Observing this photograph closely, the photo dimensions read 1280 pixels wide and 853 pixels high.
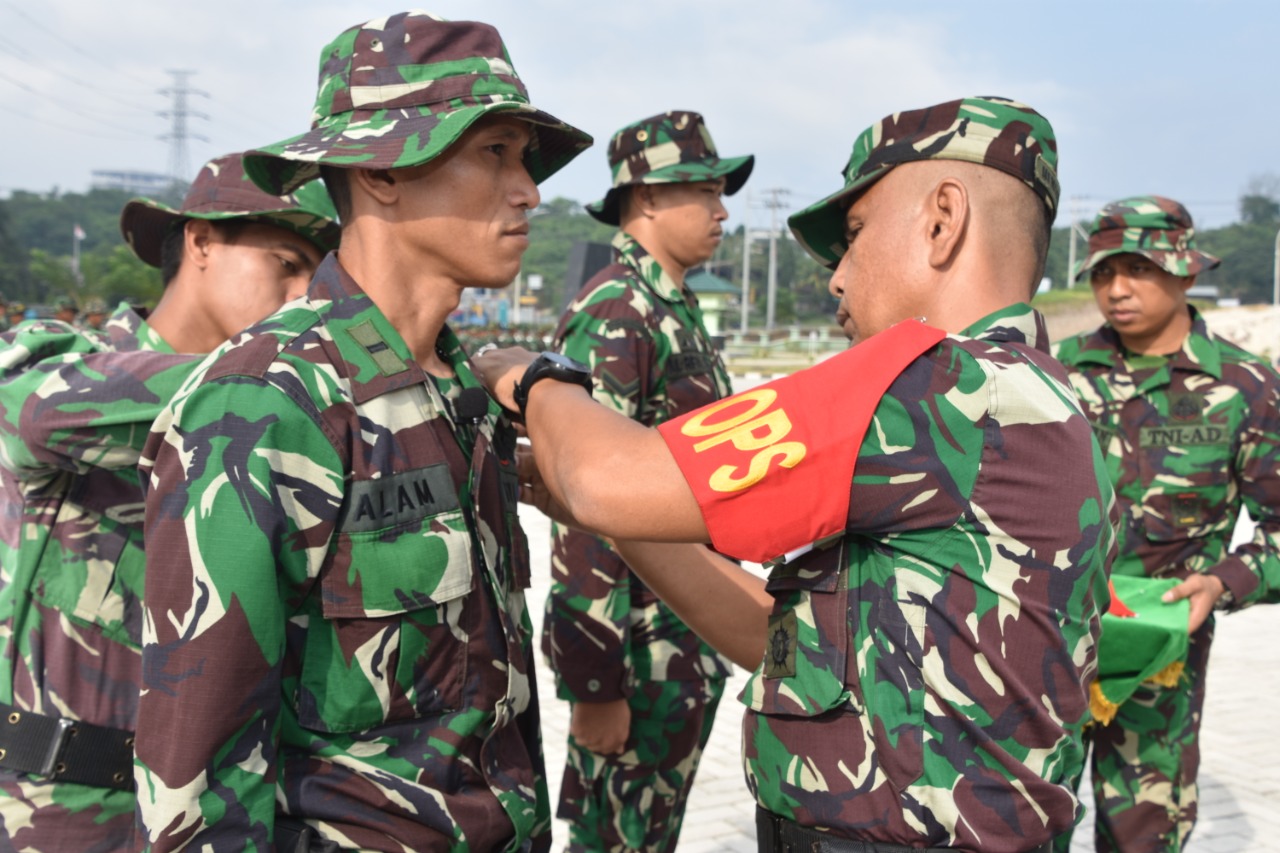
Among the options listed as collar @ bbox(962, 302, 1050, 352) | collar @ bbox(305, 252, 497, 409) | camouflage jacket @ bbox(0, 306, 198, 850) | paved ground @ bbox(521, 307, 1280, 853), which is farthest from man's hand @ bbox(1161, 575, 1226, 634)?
camouflage jacket @ bbox(0, 306, 198, 850)

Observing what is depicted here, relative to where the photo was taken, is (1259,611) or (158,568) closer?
(158,568)

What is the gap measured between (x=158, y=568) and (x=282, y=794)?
430mm

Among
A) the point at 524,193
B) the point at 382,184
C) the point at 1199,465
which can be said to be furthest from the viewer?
the point at 1199,465

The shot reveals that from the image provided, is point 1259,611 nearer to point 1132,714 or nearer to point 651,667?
point 1132,714

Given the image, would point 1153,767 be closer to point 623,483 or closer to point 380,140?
point 623,483

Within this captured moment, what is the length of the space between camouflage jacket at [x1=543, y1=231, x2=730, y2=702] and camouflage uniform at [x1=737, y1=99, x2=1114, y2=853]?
5.89ft

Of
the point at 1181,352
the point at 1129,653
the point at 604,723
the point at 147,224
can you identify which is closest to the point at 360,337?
the point at 147,224

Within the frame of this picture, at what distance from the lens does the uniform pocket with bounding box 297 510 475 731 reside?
190 cm

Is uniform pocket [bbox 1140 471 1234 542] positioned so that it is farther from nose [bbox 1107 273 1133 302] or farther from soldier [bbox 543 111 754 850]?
soldier [bbox 543 111 754 850]

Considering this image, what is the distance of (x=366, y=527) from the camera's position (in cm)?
193

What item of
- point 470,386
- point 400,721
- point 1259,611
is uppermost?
point 470,386

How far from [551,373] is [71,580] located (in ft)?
3.83

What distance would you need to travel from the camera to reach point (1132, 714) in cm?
415

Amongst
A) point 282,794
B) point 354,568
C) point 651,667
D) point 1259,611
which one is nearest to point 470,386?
point 354,568
